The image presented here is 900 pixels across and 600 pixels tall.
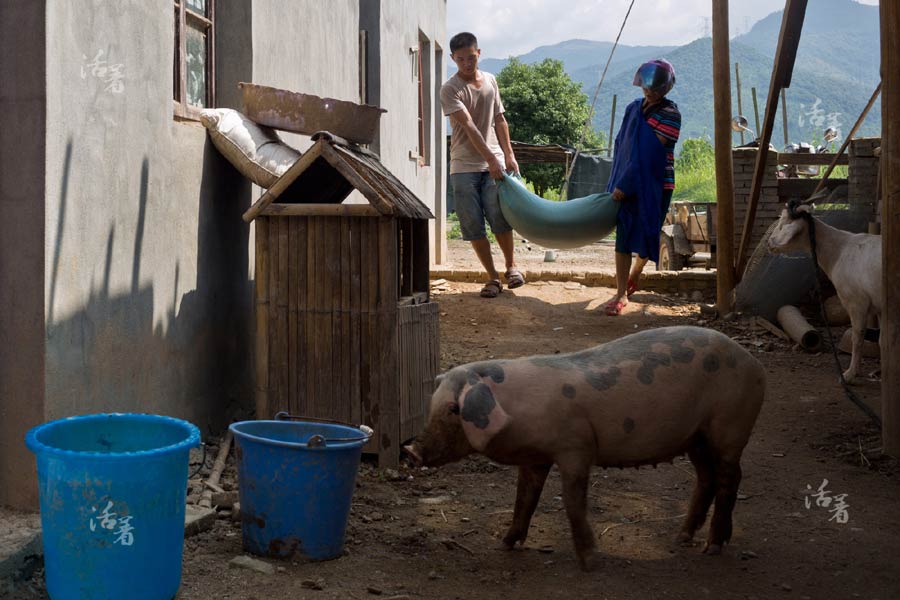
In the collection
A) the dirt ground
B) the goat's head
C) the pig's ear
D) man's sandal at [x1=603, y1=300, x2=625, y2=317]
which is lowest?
the dirt ground

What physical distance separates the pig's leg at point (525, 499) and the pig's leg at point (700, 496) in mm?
654

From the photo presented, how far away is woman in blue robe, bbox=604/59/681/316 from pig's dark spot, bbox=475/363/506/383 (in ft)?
16.3

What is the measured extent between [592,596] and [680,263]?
40.3 ft

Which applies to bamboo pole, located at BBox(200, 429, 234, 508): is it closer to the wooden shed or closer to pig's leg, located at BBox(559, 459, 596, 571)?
the wooden shed

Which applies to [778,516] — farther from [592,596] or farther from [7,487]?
[7,487]

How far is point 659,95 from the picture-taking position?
26.6 ft

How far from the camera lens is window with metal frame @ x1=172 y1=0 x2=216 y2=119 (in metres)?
5.03

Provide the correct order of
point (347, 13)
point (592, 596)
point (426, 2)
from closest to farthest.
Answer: point (592, 596) < point (347, 13) < point (426, 2)

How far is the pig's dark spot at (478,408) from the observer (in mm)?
3355

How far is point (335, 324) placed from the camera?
4.71 metres

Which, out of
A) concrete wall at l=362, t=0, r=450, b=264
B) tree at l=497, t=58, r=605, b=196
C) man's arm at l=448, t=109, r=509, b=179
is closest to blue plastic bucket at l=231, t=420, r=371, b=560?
man's arm at l=448, t=109, r=509, b=179

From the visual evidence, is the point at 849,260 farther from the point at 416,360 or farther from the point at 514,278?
the point at 416,360

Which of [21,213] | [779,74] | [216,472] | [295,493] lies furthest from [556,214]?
[21,213]

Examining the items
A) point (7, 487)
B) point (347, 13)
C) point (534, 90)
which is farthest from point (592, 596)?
point (534, 90)
